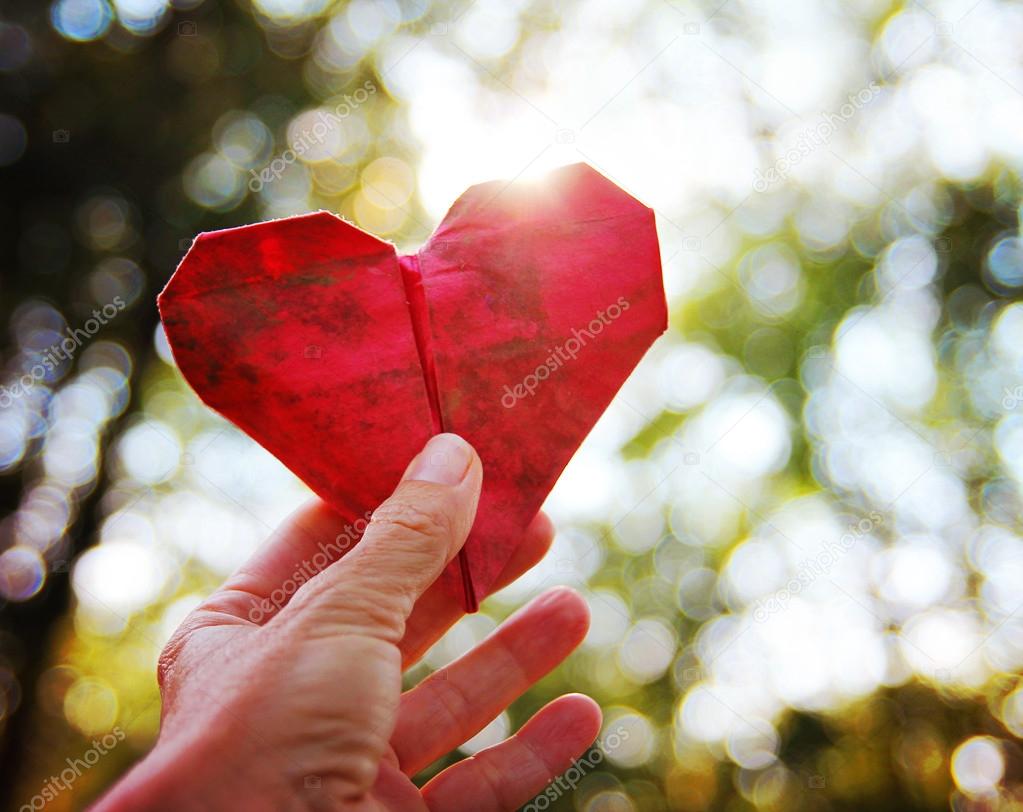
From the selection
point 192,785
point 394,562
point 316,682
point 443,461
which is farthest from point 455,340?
point 192,785

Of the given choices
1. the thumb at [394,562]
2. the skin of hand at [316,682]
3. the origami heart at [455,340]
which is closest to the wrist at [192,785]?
the skin of hand at [316,682]

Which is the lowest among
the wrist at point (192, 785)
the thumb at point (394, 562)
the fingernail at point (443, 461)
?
the wrist at point (192, 785)

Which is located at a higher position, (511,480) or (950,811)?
(511,480)

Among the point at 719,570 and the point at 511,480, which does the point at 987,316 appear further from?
the point at 511,480

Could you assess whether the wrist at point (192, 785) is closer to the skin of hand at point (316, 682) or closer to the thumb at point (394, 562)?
the skin of hand at point (316, 682)

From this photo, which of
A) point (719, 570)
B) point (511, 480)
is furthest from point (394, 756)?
point (719, 570)

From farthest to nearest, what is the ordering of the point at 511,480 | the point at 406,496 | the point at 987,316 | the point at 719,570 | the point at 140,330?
the point at 719,570, the point at 987,316, the point at 140,330, the point at 511,480, the point at 406,496

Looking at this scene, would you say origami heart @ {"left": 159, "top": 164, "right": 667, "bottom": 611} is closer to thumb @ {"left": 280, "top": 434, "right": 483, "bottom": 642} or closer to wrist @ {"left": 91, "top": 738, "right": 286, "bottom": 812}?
thumb @ {"left": 280, "top": 434, "right": 483, "bottom": 642}
